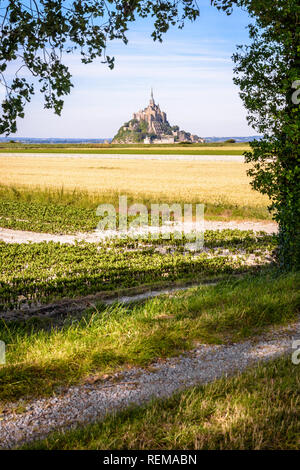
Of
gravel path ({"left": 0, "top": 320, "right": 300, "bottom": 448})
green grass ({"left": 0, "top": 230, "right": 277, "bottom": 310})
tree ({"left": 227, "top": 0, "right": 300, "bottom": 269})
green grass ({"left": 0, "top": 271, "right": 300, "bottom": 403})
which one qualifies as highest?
tree ({"left": 227, "top": 0, "right": 300, "bottom": 269})

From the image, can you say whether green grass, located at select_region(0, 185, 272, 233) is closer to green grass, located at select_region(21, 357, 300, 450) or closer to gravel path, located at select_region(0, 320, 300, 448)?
gravel path, located at select_region(0, 320, 300, 448)

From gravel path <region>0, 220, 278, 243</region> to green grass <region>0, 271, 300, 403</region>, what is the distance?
38.9ft

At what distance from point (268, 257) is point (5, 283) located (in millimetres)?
9296

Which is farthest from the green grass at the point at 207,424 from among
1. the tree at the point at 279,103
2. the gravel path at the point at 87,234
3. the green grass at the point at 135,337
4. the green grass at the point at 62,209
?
the green grass at the point at 62,209

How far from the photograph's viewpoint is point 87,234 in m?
20.5

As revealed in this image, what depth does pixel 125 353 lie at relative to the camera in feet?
18.3

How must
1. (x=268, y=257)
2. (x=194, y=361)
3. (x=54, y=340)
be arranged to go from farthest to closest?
(x=268, y=257)
(x=54, y=340)
(x=194, y=361)

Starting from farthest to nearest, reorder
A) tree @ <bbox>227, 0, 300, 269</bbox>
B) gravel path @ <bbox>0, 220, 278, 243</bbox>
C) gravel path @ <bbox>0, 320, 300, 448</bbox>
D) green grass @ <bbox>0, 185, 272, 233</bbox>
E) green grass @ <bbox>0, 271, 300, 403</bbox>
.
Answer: green grass @ <bbox>0, 185, 272, 233</bbox>, gravel path @ <bbox>0, 220, 278, 243</bbox>, tree @ <bbox>227, 0, 300, 269</bbox>, green grass @ <bbox>0, 271, 300, 403</bbox>, gravel path @ <bbox>0, 320, 300, 448</bbox>

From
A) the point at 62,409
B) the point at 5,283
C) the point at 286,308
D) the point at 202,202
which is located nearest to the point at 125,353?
the point at 62,409

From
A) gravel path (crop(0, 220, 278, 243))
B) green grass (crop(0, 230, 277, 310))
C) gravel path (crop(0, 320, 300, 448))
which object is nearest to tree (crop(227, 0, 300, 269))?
green grass (crop(0, 230, 277, 310))

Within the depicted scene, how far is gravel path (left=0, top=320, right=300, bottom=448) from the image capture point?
4.15 m

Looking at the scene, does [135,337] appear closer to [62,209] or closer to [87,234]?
[87,234]

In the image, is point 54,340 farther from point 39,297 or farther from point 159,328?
point 39,297

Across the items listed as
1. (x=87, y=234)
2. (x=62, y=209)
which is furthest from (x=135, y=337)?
(x=62, y=209)
